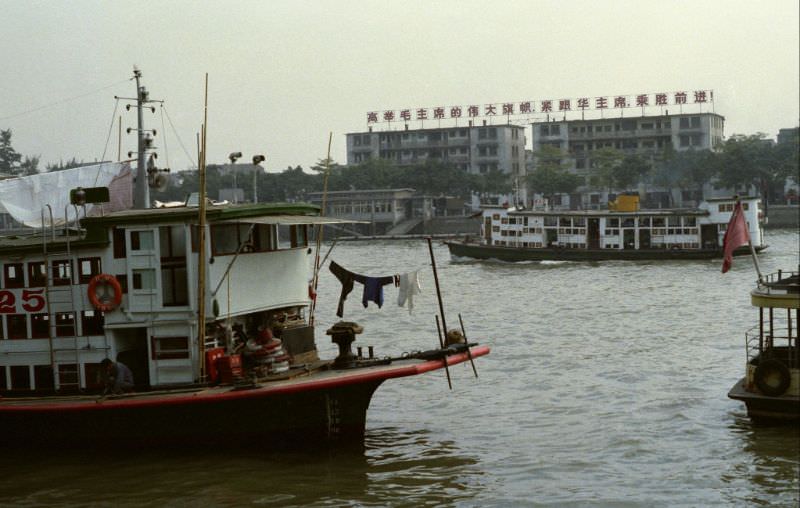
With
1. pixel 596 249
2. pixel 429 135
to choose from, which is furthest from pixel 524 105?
pixel 596 249

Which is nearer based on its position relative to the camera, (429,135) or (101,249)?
(101,249)

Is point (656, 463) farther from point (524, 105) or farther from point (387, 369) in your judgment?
point (524, 105)

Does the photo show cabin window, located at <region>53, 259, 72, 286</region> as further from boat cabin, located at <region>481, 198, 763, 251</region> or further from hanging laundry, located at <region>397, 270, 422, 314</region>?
boat cabin, located at <region>481, 198, 763, 251</region>

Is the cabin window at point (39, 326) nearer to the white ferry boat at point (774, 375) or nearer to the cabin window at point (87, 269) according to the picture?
the cabin window at point (87, 269)

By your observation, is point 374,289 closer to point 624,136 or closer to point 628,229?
point 628,229

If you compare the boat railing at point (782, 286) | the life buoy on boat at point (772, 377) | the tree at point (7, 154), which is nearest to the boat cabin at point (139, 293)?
the boat railing at point (782, 286)

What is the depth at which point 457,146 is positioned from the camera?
354ft

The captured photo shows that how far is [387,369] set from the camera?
14.8m

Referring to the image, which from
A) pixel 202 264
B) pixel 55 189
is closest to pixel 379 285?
pixel 202 264

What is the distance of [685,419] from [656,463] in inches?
106

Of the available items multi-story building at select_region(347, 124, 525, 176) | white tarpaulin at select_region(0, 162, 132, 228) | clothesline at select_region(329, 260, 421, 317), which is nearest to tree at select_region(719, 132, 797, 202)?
multi-story building at select_region(347, 124, 525, 176)

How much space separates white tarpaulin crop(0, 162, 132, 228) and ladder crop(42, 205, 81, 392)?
1.41 meters

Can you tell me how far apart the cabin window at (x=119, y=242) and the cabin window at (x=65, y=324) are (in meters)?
1.23

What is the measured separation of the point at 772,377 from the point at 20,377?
11.2 metres
